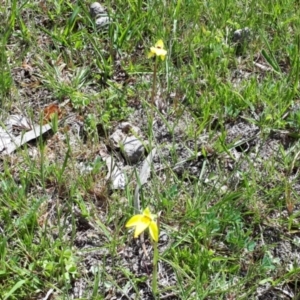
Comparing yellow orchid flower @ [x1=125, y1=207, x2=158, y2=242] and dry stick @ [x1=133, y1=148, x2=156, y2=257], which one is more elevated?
yellow orchid flower @ [x1=125, y1=207, x2=158, y2=242]

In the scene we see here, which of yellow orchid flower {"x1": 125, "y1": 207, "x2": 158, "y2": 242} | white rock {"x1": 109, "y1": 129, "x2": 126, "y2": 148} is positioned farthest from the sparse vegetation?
yellow orchid flower {"x1": 125, "y1": 207, "x2": 158, "y2": 242}

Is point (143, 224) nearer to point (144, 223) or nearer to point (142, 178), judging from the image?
point (144, 223)

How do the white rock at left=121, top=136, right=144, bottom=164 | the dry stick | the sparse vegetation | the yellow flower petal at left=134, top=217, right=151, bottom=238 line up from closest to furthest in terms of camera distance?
the yellow flower petal at left=134, top=217, right=151, bottom=238, the sparse vegetation, the dry stick, the white rock at left=121, top=136, right=144, bottom=164

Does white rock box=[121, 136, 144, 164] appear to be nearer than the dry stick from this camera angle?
No

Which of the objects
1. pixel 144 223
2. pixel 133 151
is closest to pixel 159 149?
pixel 133 151

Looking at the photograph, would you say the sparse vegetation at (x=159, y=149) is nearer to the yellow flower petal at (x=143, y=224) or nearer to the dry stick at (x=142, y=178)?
the dry stick at (x=142, y=178)

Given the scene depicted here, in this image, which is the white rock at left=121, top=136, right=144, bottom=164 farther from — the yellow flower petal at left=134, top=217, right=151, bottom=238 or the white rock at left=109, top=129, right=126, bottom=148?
the yellow flower petal at left=134, top=217, right=151, bottom=238

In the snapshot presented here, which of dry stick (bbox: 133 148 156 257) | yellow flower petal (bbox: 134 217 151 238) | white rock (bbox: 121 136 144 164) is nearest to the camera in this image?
yellow flower petal (bbox: 134 217 151 238)

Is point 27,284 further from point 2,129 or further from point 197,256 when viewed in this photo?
point 2,129
